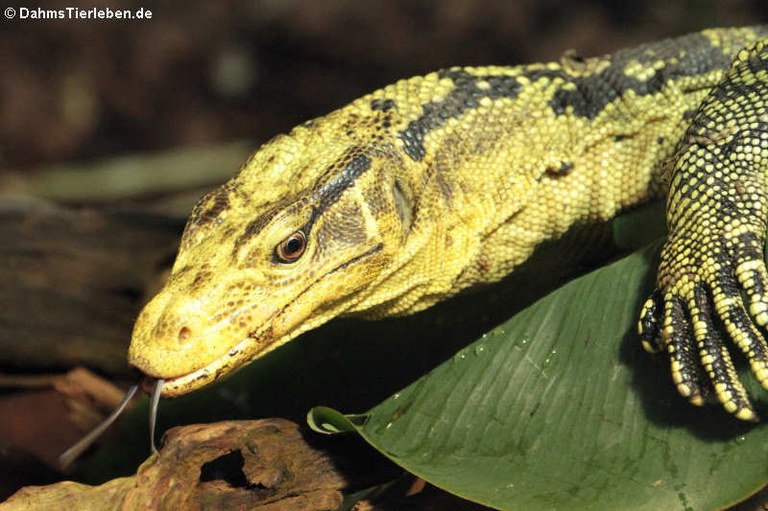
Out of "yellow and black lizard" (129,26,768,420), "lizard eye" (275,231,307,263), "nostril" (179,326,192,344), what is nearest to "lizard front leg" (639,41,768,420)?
"yellow and black lizard" (129,26,768,420)

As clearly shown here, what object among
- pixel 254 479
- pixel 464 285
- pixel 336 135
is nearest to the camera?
pixel 254 479

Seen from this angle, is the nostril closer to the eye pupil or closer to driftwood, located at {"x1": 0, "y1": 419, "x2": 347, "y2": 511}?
driftwood, located at {"x1": 0, "y1": 419, "x2": 347, "y2": 511}

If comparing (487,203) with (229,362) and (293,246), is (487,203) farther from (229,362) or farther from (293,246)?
(229,362)

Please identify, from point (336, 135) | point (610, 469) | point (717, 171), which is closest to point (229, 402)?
point (336, 135)

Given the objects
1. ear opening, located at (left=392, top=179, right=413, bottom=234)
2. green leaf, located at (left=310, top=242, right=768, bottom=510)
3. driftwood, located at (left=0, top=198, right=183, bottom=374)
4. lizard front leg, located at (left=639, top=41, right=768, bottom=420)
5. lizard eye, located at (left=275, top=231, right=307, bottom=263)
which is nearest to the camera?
green leaf, located at (left=310, top=242, right=768, bottom=510)

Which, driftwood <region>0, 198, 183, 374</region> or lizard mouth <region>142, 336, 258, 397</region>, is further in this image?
driftwood <region>0, 198, 183, 374</region>

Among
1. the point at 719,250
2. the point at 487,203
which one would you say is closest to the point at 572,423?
the point at 719,250

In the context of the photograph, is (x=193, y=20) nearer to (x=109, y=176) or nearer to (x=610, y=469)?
(x=109, y=176)

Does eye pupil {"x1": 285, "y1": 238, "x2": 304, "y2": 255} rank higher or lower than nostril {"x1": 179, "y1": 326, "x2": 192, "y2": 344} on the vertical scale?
higher
